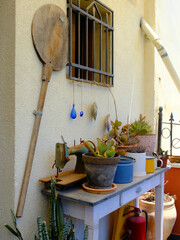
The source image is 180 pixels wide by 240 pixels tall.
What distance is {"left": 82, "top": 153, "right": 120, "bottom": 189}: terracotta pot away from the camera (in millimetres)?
1308

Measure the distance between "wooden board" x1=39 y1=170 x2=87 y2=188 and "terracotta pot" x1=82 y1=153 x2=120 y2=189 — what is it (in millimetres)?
108

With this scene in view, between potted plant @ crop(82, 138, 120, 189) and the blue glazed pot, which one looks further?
the blue glazed pot

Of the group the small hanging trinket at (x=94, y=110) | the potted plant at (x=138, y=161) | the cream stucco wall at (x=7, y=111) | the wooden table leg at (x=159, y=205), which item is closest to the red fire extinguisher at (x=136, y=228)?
the wooden table leg at (x=159, y=205)

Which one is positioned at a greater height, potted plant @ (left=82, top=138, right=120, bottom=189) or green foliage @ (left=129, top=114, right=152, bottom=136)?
green foliage @ (left=129, top=114, right=152, bottom=136)

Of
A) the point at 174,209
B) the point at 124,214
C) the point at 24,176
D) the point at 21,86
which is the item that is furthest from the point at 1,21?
the point at 174,209

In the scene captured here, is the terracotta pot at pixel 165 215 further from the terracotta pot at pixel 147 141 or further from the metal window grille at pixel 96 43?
the metal window grille at pixel 96 43

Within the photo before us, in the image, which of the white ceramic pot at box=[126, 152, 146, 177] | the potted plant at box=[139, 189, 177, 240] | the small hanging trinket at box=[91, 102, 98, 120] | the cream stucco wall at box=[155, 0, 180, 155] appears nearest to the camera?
the white ceramic pot at box=[126, 152, 146, 177]

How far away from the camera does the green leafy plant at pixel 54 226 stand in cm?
122

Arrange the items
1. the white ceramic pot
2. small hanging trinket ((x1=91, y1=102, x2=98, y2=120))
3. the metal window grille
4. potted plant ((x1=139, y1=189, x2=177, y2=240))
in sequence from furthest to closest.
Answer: potted plant ((x1=139, y1=189, x2=177, y2=240))
the metal window grille
small hanging trinket ((x1=91, y1=102, x2=98, y2=120))
the white ceramic pot

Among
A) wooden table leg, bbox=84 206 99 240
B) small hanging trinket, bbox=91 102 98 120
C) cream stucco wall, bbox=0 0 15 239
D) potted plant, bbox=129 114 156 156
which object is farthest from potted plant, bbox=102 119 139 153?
cream stucco wall, bbox=0 0 15 239

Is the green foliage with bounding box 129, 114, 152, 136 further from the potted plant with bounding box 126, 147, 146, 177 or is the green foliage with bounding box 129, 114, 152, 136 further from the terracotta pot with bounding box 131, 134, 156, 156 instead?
the potted plant with bounding box 126, 147, 146, 177

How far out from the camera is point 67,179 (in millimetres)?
1428

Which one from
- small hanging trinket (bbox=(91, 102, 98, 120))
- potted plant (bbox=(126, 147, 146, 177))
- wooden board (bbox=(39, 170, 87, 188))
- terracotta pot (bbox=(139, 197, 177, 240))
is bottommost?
terracotta pot (bbox=(139, 197, 177, 240))

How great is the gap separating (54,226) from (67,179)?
25cm
